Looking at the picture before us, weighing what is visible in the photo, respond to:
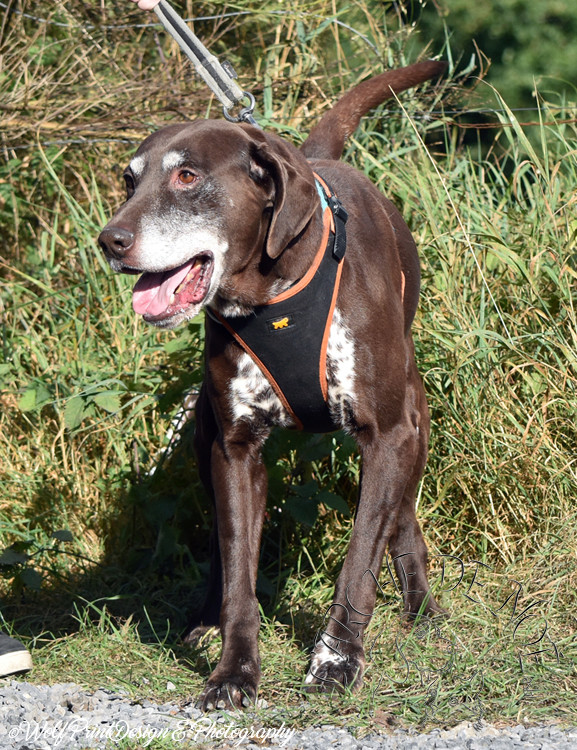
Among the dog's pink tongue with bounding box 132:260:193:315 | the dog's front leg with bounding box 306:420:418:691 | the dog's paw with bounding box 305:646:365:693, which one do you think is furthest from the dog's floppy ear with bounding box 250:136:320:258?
the dog's paw with bounding box 305:646:365:693

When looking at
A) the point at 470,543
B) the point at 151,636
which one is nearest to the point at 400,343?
the point at 470,543

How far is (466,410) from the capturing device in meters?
3.72

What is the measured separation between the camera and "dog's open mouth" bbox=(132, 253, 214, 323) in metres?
2.66

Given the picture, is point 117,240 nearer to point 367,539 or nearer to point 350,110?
point 367,539

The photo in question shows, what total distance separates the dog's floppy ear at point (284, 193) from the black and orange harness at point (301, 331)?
145 millimetres

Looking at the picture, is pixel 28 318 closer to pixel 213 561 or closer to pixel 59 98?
pixel 59 98

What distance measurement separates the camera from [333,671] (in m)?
2.58

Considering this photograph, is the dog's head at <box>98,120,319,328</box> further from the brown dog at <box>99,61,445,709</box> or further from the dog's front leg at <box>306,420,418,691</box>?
the dog's front leg at <box>306,420,418,691</box>

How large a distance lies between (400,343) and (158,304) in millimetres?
774

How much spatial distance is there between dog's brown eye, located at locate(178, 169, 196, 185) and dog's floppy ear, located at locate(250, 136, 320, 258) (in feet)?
0.58

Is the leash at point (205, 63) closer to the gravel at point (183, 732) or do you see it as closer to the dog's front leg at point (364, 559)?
the dog's front leg at point (364, 559)

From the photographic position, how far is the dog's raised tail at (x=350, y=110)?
3.64m

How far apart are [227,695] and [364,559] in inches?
20.7

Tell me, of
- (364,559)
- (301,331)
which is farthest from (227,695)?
(301,331)
